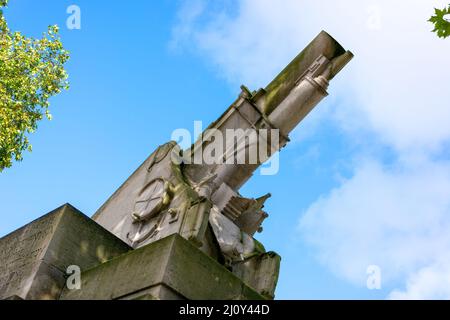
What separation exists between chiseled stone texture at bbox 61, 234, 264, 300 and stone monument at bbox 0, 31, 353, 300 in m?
0.01

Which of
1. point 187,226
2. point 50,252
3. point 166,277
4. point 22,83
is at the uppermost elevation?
point 22,83

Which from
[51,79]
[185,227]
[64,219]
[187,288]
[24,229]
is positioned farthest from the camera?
[51,79]

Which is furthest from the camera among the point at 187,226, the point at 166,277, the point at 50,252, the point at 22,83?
the point at 22,83

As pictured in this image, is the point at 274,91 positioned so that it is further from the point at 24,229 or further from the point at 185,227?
the point at 24,229

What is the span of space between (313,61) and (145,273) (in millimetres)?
7675

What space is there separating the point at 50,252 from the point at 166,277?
2.02 m

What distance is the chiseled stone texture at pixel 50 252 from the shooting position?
275 inches

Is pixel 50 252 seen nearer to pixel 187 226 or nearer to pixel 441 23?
pixel 187 226

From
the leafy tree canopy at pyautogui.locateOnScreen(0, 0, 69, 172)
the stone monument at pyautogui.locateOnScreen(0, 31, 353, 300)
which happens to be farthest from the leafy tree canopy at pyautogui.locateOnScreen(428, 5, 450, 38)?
the leafy tree canopy at pyautogui.locateOnScreen(0, 0, 69, 172)

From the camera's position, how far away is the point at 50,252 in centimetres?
719

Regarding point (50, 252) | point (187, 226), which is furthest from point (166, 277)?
point (187, 226)

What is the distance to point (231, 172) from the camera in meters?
11.1

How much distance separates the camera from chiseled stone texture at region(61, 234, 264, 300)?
230 inches
